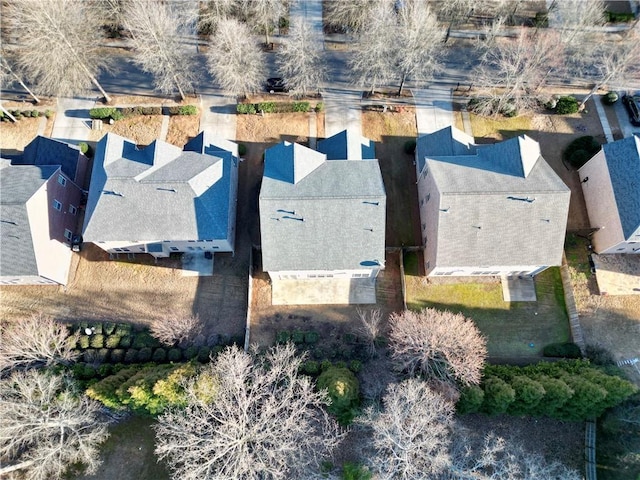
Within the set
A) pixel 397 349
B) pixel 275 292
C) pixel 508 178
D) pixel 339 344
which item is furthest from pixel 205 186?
pixel 508 178

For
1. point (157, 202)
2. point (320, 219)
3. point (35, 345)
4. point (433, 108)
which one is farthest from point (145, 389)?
point (433, 108)

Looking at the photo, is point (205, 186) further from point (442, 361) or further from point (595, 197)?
point (595, 197)

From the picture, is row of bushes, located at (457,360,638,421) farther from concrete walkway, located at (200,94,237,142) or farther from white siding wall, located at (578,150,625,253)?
concrete walkway, located at (200,94,237,142)

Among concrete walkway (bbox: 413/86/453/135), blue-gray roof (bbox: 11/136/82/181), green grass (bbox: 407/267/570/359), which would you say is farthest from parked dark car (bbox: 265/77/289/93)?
green grass (bbox: 407/267/570/359)

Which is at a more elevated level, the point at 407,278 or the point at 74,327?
the point at 407,278

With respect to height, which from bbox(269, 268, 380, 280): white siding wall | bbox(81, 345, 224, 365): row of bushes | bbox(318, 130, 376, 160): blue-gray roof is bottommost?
bbox(81, 345, 224, 365): row of bushes

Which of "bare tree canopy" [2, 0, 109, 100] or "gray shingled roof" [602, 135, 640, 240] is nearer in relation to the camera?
"gray shingled roof" [602, 135, 640, 240]

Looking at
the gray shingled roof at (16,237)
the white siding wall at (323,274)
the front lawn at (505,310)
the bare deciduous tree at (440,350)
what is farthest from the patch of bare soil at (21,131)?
the bare deciduous tree at (440,350)
